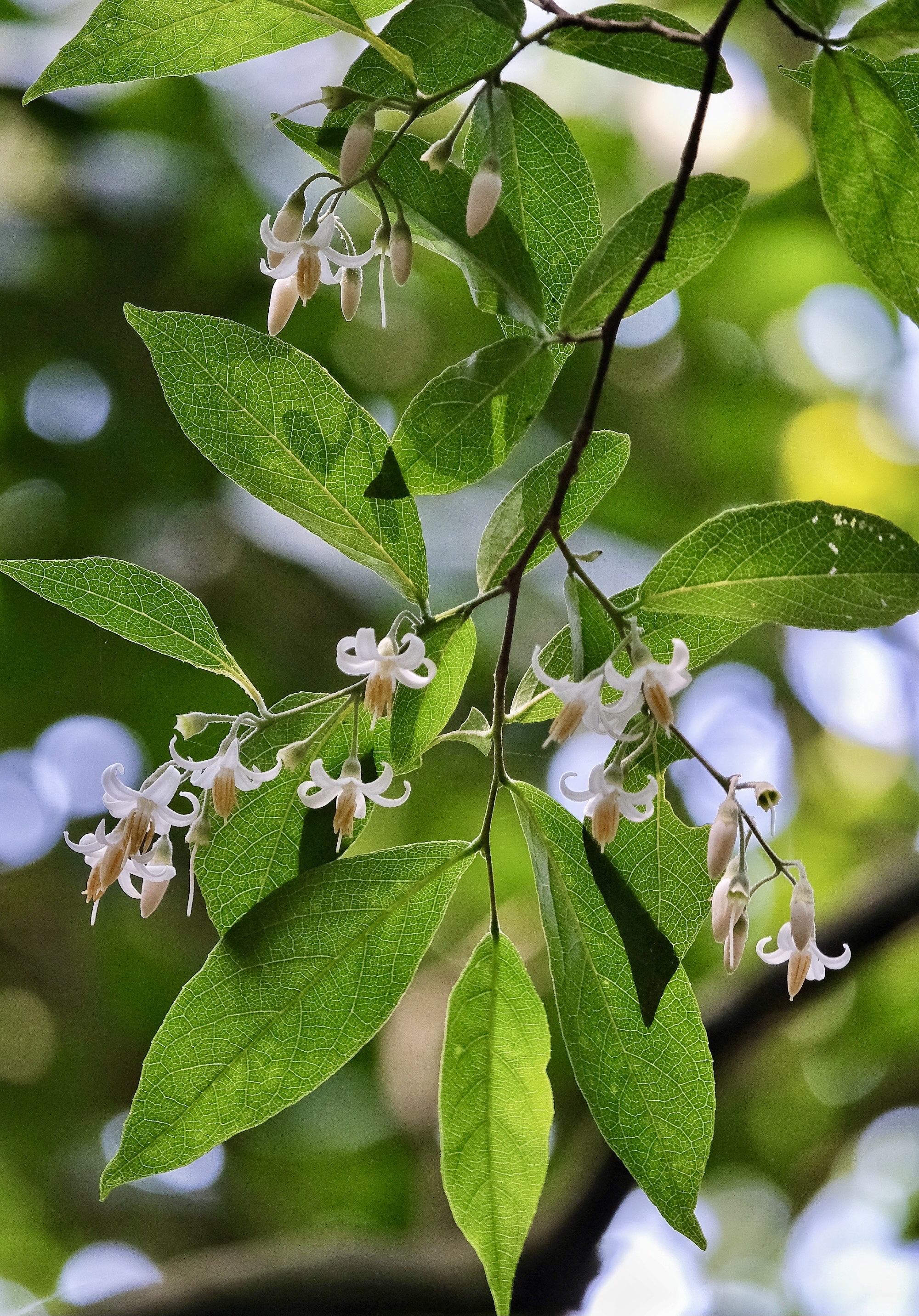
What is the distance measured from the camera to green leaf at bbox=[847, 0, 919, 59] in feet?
2.34

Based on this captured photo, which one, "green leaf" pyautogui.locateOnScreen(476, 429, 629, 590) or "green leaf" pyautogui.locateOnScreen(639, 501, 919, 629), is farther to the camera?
"green leaf" pyautogui.locateOnScreen(476, 429, 629, 590)

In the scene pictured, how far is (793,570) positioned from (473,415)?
8.4 inches

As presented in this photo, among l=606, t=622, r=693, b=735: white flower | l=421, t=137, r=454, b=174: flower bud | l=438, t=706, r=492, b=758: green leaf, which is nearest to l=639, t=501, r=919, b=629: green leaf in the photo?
l=606, t=622, r=693, b=735: white flower

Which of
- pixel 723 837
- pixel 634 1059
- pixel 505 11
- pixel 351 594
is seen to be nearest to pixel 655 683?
pixel 723 837

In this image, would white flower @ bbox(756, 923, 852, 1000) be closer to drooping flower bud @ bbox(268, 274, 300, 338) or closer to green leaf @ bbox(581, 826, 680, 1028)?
green leaf @ bbox(581, 826, 680, 1028)

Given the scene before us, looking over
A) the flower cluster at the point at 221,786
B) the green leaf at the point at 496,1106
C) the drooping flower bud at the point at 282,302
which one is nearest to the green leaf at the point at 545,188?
the drooping flower bud at the point at 282,302

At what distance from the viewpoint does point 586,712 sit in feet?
2.34

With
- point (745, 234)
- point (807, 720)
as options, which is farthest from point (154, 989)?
Result: point (745, 234)

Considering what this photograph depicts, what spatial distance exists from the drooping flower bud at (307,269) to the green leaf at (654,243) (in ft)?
0.62

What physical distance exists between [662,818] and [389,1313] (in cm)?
133

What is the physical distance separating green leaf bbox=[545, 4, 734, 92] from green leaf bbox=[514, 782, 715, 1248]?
1.71 feet

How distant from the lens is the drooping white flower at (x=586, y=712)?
2.31 feet

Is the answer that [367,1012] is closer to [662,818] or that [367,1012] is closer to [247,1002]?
[247,1002]

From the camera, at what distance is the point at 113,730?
275 centimetres
